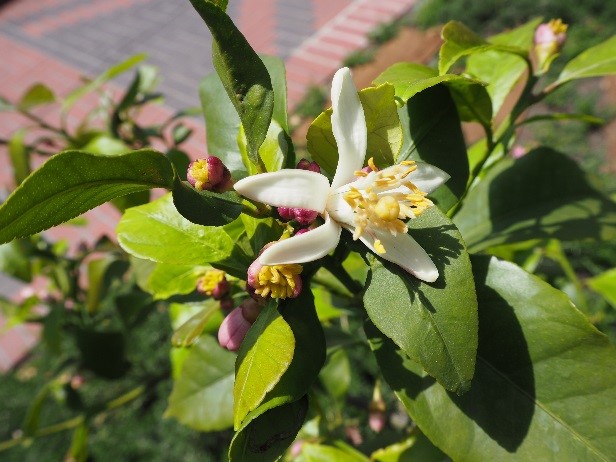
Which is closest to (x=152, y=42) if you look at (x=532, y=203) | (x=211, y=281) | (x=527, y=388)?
(x=532, y=203)

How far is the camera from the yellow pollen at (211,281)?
75 cm

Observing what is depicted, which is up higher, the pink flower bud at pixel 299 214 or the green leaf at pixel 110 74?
the pink flower bud at pixel 299 214

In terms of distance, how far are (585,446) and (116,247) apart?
4.25 feet

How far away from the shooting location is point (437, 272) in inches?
21.7

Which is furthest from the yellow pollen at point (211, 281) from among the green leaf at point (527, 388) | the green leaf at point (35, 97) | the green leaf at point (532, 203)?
the green leaf at point (35, 97)

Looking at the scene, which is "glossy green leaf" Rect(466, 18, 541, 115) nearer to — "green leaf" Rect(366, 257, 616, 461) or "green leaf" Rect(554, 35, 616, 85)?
"green leaf" Rect(554, 35, 616, 85)

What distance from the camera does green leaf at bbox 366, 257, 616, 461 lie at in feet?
2.06

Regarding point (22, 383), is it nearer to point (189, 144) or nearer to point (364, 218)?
point (189, 144)

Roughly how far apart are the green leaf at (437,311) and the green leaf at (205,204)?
0.16 m

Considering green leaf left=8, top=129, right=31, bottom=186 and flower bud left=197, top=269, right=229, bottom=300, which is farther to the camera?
green leaf left=8, top=129, right=31, bottom=186

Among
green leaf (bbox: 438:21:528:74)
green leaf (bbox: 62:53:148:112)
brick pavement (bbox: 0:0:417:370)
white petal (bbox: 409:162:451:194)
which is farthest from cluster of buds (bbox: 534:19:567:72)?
→ brick pavement (bbox: 0:0:417:370)

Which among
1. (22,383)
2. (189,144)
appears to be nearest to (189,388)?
(22,383)

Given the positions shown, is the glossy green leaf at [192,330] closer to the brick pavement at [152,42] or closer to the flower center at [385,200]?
the flower center at [385,200]

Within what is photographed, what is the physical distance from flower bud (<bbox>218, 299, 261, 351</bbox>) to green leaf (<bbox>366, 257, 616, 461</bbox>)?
0.66 feet
